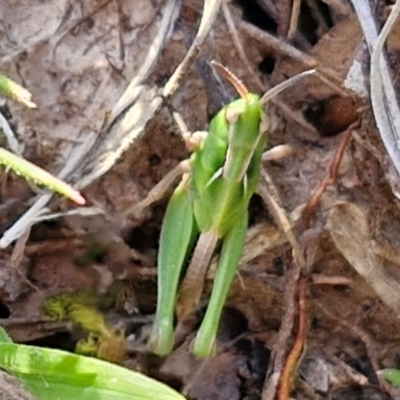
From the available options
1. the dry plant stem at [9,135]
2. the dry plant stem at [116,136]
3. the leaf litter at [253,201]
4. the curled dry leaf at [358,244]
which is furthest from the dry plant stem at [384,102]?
the dry plant stem at [9,135]

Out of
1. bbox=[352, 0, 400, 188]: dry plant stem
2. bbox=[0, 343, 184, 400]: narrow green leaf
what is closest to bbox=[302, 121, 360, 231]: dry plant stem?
bbox=[352, 0, 400, 188]: dry plant stem

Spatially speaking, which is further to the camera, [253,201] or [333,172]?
[253,201]

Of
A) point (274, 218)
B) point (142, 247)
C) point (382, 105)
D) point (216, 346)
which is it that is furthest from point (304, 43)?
point (216, 346)

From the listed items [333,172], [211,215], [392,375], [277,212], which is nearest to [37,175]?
[211,215]

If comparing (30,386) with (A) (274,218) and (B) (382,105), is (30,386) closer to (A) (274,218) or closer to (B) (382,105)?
(A) (274,218)

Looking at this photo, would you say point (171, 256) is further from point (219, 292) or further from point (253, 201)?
point (253, 201)

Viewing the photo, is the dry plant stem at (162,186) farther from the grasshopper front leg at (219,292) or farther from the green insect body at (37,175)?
the green insect body at (37,175)
